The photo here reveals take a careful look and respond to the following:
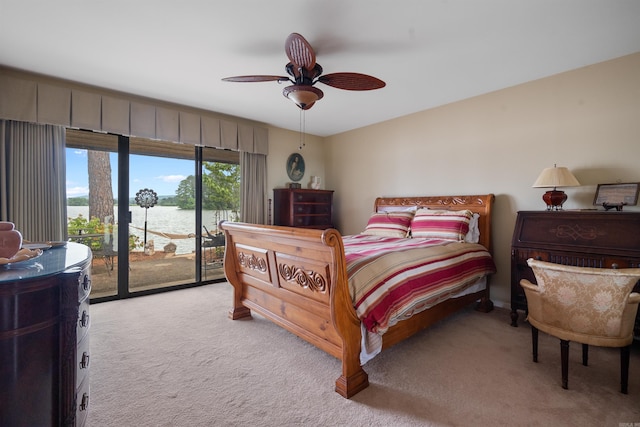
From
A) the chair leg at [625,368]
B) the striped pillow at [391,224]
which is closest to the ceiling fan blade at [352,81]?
the striped pillow at [391,224]

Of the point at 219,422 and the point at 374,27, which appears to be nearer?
the point at 219,422

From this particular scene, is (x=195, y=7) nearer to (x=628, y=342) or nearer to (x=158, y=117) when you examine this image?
(x=158, y=117)

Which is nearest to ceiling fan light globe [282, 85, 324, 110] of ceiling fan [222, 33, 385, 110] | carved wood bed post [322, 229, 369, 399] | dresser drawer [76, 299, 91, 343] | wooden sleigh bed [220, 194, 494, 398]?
ceiling fan [222, 33, 385, 110]

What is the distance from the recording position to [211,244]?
4.51 metres

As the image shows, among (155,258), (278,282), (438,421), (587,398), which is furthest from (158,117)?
(587,398)

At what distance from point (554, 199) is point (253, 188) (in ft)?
12.8

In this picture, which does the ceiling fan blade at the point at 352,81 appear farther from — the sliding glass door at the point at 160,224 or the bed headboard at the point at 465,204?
the sliding glass door at the point at 160,224

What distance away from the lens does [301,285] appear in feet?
7.12

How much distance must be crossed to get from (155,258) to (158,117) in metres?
1.93

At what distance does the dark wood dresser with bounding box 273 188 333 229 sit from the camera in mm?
4793

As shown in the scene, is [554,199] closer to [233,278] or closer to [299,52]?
[299,52]

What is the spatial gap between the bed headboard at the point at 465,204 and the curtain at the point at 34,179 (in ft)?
13.7

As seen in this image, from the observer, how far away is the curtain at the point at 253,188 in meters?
4.61

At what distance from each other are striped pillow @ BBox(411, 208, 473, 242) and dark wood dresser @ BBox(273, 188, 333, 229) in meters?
1.89
